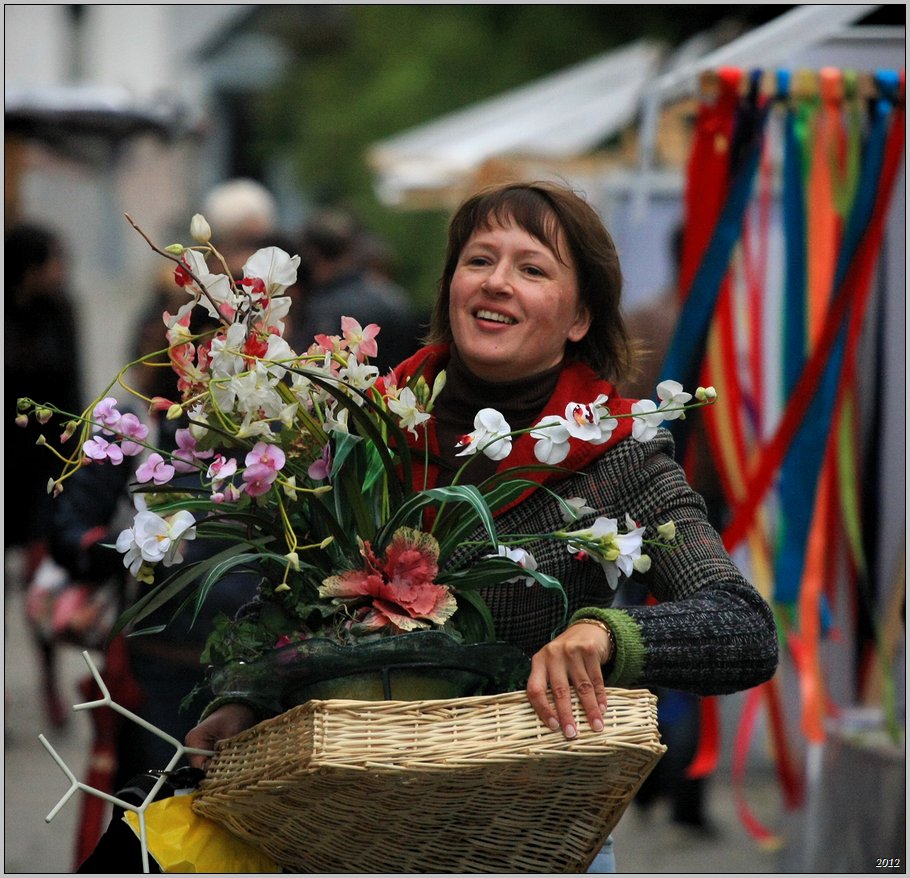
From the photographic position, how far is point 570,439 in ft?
7.89

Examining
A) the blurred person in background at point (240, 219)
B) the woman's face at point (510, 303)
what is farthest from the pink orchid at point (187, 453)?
the blurred person in background at point (240, 219)

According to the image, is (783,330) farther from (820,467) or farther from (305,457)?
(305,457)

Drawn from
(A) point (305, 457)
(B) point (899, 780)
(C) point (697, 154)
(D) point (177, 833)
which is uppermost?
(C) point (697, 154)

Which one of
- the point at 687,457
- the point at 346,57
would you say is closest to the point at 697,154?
the point at 687,457

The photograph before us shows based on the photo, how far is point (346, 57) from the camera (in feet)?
74.4

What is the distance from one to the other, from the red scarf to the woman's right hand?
1.41 ft

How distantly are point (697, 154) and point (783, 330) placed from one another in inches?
26.6

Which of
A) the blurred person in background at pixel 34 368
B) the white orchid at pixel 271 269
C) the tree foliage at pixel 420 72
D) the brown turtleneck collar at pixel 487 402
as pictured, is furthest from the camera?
the tree foliage at pixel 420 72

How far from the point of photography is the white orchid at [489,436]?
7.14ft

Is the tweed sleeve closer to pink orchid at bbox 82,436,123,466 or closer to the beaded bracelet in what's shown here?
the beaded bracelet

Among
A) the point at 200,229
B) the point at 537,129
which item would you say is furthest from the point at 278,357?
the point at 537,129

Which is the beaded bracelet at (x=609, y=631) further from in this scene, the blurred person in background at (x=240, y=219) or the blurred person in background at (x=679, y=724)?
the blurred person in background at (x=240, y=219)

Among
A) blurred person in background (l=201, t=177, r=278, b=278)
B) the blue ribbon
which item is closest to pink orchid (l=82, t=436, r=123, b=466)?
the blue ribbon

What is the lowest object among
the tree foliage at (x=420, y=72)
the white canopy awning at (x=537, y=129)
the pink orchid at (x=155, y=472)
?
the pink orchid at (x=155, y=472)
